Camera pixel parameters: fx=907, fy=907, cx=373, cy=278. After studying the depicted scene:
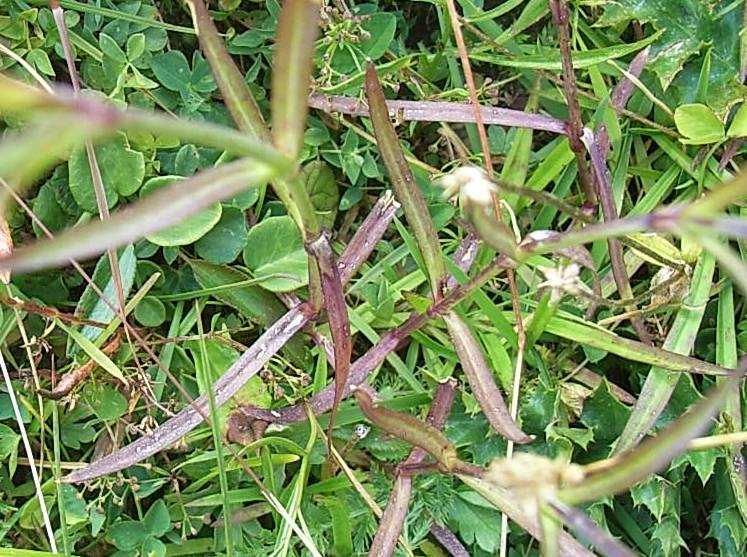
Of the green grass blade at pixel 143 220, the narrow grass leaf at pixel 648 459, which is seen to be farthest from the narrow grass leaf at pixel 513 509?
the green grass blade at pixel 143 220

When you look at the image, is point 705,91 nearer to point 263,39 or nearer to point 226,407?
point 263,39

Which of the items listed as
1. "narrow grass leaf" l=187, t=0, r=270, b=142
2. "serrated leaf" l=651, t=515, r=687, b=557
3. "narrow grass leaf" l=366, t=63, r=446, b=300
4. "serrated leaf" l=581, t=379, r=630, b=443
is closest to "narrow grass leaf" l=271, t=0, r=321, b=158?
"narrow grass leaf" l=187, t=0, r=270, b=142

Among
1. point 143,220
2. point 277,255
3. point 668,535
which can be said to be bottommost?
point 668,535

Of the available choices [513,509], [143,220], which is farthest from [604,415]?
[143,220]

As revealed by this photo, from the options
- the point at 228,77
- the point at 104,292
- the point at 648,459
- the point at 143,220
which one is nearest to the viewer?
the point at 143,220

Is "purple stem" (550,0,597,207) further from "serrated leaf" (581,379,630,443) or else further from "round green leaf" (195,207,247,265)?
Answer: "round green leaf" (195,207,247,265)

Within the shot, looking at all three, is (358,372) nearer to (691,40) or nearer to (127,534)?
(127,534)

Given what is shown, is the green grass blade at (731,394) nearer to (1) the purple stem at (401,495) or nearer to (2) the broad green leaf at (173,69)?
(1) the purple stem at (401,495)
